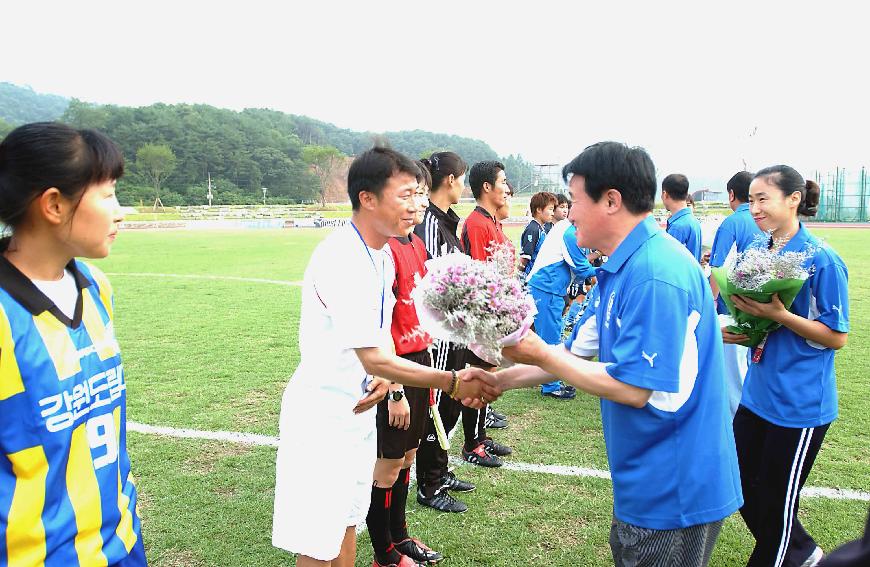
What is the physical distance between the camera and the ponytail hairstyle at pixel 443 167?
4973mm

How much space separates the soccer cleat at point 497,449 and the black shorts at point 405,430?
5.07ft

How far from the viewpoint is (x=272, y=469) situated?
479 cm

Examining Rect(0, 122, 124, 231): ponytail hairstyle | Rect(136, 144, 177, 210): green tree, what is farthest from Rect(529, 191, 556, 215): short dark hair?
Rect(136, 144, 177, 210): green tree

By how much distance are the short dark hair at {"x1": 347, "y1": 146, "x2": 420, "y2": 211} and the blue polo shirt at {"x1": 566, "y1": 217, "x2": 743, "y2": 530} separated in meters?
1.10

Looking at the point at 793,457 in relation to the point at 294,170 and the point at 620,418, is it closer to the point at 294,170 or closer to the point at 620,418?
the point at 620,418

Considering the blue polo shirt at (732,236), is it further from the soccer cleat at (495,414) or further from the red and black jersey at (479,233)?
the soccer cleat at (495,414)

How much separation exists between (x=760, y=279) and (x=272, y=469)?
12.1ft

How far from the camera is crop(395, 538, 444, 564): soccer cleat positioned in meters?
3.62

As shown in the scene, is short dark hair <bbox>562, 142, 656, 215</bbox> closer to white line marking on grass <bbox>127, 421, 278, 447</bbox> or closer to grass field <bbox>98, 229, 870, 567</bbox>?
grass field <bbox>98, 229, 870, 567</bbox>

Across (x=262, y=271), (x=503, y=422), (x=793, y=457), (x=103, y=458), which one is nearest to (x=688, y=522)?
(x=793, y=457)

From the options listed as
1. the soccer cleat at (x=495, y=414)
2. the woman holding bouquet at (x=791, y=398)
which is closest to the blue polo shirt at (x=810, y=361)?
the woman holding bouquet at (x=791, y=398)

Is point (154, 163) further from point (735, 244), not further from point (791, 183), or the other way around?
point (791, 183)

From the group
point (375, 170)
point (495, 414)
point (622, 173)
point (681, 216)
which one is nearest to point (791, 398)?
point (622, 173)

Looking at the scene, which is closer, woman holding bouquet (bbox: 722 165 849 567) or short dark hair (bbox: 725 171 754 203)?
woman holding bouquet (bbox: 722 165 849 567)
